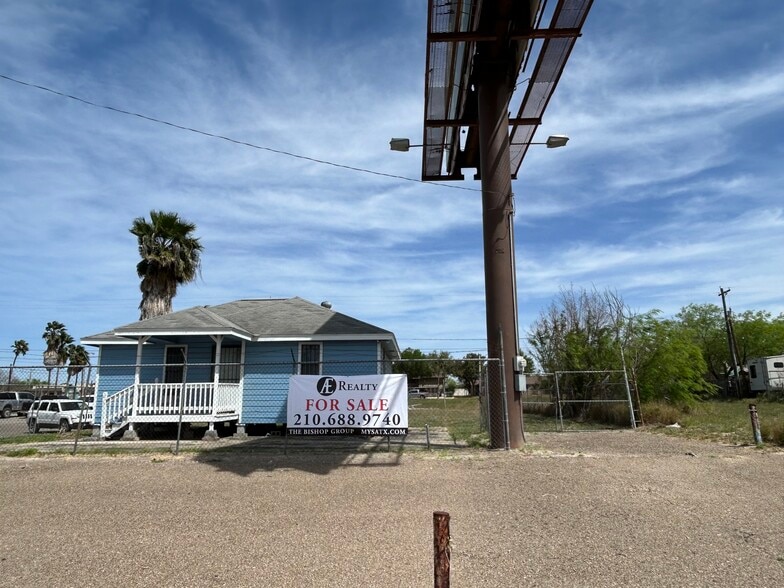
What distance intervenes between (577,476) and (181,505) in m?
5.88

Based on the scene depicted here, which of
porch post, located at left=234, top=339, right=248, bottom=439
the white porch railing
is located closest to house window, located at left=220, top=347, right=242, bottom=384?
porch post, located at left=234, top=339, right=248, bottom=439

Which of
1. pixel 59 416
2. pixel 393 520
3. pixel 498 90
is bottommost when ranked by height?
pixel 393 520

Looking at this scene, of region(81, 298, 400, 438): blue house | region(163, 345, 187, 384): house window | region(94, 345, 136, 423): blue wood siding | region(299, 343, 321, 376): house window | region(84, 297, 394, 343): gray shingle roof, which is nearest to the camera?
region(81, 298, 400, 438): blue house

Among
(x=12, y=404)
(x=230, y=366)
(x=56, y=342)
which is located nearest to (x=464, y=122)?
(x=230, y=366)

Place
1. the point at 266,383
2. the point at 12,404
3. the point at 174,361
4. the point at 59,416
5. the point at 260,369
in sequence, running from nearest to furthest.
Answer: the point at 266,383, the point at 260,369, the point at 174,361, the point at 59,416, the point at 12,404

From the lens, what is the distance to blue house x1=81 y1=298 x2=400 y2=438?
15.4 metres

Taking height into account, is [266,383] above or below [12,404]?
above

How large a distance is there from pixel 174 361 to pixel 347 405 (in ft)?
30.4

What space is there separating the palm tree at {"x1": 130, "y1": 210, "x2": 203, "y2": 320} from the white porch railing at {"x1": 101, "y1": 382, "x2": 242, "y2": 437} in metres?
9.62

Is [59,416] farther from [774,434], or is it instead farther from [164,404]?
[774,434]

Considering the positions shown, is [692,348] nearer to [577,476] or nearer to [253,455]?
[577,476]

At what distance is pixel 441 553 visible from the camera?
110 inches


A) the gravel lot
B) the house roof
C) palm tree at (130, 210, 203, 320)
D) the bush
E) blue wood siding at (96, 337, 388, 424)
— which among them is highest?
palm tree at (130, 210, 203, 320)

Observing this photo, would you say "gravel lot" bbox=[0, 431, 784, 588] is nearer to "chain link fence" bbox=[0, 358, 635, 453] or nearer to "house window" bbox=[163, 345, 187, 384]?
"chain link fence" bbox=[0, 358, 635, 453]
